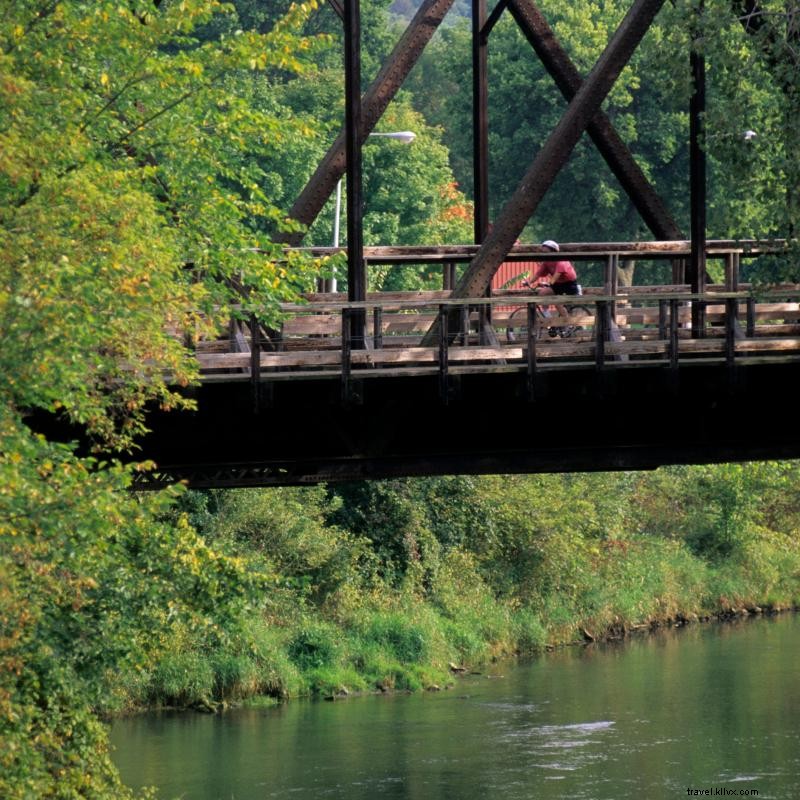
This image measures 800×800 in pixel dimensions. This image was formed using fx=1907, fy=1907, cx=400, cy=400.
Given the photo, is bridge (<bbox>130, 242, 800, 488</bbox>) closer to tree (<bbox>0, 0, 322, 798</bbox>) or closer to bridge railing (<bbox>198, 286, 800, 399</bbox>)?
bridge railing (<bbox>198, 286, 800, 399</bbox>)

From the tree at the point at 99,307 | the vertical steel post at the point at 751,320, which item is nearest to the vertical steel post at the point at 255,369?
the tree at the point at 99,307

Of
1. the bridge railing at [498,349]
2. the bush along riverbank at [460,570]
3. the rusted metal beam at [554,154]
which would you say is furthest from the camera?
the bush along riverbank at [460,570]

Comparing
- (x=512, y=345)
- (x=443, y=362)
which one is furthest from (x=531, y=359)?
(x=512, y=345)

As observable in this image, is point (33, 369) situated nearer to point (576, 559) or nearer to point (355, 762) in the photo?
point (355, 762)

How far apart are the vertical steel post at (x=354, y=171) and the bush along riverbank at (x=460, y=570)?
931 centimetres

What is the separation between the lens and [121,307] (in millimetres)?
15812

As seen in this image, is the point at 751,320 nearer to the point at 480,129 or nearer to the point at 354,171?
the point at 354,171

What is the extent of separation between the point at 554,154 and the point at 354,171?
2423mm

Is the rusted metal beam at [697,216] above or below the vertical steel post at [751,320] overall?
above

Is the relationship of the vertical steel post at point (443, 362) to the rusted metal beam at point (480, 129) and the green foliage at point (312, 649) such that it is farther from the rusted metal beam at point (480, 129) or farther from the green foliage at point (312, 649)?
the green foliage at point (312, 649)

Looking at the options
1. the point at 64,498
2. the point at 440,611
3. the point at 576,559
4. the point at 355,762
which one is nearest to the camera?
the point at 64,498

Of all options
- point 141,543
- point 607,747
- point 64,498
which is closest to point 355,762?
point 607,747

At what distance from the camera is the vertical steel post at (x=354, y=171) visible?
22.7 meters

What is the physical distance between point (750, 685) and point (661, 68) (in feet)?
63.4
